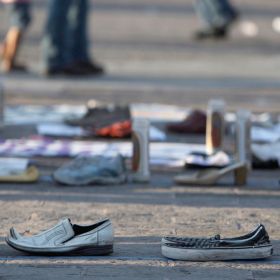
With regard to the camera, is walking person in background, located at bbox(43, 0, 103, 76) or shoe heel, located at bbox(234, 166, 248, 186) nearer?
shoe heel, located at bbox(234, 166, 248, 186)

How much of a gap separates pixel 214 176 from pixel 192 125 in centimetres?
220

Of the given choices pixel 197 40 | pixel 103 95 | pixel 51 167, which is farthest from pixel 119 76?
pixel 51 167

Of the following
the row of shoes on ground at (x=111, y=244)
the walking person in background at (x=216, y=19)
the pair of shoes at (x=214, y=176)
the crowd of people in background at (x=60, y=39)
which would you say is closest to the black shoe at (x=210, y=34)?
the walking person in background at (x=216, y=19)

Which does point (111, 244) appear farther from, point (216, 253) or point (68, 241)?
point (216, 253)

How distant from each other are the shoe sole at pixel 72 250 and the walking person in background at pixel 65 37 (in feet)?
26.7

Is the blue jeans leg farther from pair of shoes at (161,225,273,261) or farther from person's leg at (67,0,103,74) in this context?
pair of shoes at (161,225,273,261)

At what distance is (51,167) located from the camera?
8.71 metres

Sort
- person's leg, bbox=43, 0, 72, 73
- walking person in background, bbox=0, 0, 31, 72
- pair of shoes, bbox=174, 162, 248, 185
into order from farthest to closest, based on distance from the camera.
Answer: walking person in background, bbox=0, 0, 31, 72 < person's leg, bbox=43, 0, 72, 73 < pair of shoes, bbox=174, 162, 248, 185

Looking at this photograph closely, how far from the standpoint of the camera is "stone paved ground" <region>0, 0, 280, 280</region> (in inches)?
226

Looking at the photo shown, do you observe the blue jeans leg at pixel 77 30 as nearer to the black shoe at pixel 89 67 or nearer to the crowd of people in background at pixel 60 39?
the crowd of people in background at pixel 60 39

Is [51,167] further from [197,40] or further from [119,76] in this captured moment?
[197,40]

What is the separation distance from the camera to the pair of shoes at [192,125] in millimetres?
10133

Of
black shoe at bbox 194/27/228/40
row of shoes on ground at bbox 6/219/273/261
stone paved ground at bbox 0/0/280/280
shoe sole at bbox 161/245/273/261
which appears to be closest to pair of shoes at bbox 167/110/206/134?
stone paved ground at bbox 0/0/280/280

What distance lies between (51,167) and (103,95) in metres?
4.07
